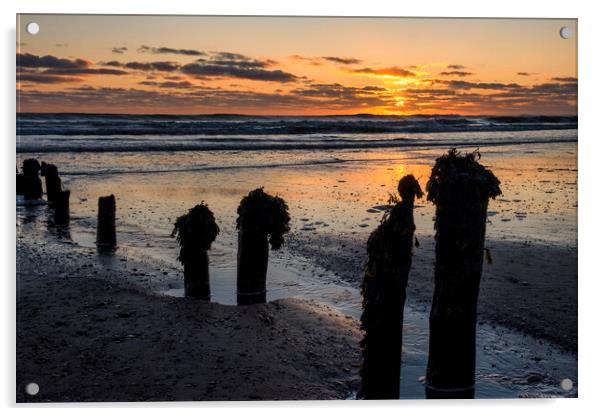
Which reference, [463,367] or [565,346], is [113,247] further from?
[565,346]

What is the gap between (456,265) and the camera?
17.9 ft

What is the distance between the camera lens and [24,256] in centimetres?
754

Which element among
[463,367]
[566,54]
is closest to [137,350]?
[463,367]

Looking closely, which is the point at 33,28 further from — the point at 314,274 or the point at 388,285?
the point at 314,274

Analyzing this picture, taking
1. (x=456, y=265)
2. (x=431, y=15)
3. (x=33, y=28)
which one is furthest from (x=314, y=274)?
(x=33, y=28)

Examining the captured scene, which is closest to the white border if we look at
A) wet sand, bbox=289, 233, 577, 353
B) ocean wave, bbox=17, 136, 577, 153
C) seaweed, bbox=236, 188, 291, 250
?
wet sand, bbox=289, 233, 577, 353

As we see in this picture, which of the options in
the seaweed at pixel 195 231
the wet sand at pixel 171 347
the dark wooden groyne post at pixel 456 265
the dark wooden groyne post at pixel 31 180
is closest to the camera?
the dark wooden groyne post at pixel 456 265

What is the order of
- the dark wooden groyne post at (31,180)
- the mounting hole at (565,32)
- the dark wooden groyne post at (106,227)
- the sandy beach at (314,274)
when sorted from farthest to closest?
the dark wooden groyne post at (31,180) < the dark wooden groyne post at (106,227) < the mounting hole at (565,32) < the sandy beach at (314,274)

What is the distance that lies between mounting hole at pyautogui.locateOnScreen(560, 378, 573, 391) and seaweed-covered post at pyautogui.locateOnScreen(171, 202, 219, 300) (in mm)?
4224

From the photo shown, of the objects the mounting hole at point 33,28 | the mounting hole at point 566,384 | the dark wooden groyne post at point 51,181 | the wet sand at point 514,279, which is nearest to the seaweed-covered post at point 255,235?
the wet sand at point 514,279

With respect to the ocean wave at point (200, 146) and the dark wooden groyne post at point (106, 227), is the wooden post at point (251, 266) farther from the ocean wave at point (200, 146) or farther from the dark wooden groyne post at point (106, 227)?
the ocean wave at point (200, 146)

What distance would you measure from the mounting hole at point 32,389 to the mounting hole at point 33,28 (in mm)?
3603

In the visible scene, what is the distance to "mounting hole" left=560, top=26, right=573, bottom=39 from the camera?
662cm

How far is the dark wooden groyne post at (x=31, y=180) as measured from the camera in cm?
1075
